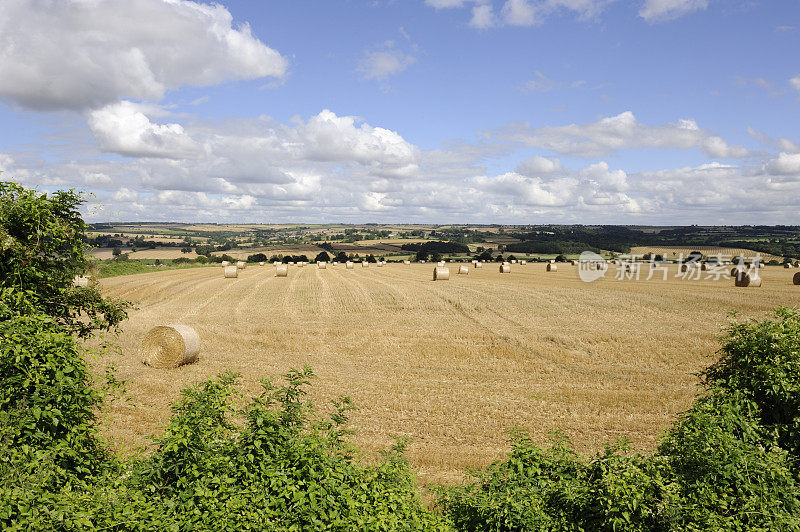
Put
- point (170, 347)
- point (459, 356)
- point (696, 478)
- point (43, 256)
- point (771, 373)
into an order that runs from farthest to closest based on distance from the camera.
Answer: point (459, 356)
point (170, 347)
point (43, 256)
point (771, 373)
point (696, 478)

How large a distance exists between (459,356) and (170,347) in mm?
12678

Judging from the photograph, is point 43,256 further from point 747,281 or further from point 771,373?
point 747,281

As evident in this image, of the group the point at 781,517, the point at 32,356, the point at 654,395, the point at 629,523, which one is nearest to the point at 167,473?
the point at 32,356

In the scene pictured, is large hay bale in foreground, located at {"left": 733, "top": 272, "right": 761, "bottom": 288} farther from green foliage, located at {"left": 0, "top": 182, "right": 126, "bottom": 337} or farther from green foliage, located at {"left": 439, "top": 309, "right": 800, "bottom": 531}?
green foliage, located at {"left": 0, "top": 182, "right": 126, "bottom": 337}

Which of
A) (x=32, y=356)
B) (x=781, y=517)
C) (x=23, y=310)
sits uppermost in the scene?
(x=23, y=310)

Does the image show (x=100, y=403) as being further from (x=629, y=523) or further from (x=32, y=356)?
(x=629, y=523)

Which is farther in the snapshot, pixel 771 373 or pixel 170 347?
pixel 170 347

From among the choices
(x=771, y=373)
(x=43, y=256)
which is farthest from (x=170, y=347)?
(x=771, y=373)

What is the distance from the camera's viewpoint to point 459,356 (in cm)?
2072

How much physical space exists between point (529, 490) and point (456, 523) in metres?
1.29

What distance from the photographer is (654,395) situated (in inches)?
623

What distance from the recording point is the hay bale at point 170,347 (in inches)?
743

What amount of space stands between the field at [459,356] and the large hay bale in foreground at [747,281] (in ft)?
8.00

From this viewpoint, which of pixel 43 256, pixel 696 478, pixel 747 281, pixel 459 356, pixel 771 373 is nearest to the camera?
pixel 696 478
